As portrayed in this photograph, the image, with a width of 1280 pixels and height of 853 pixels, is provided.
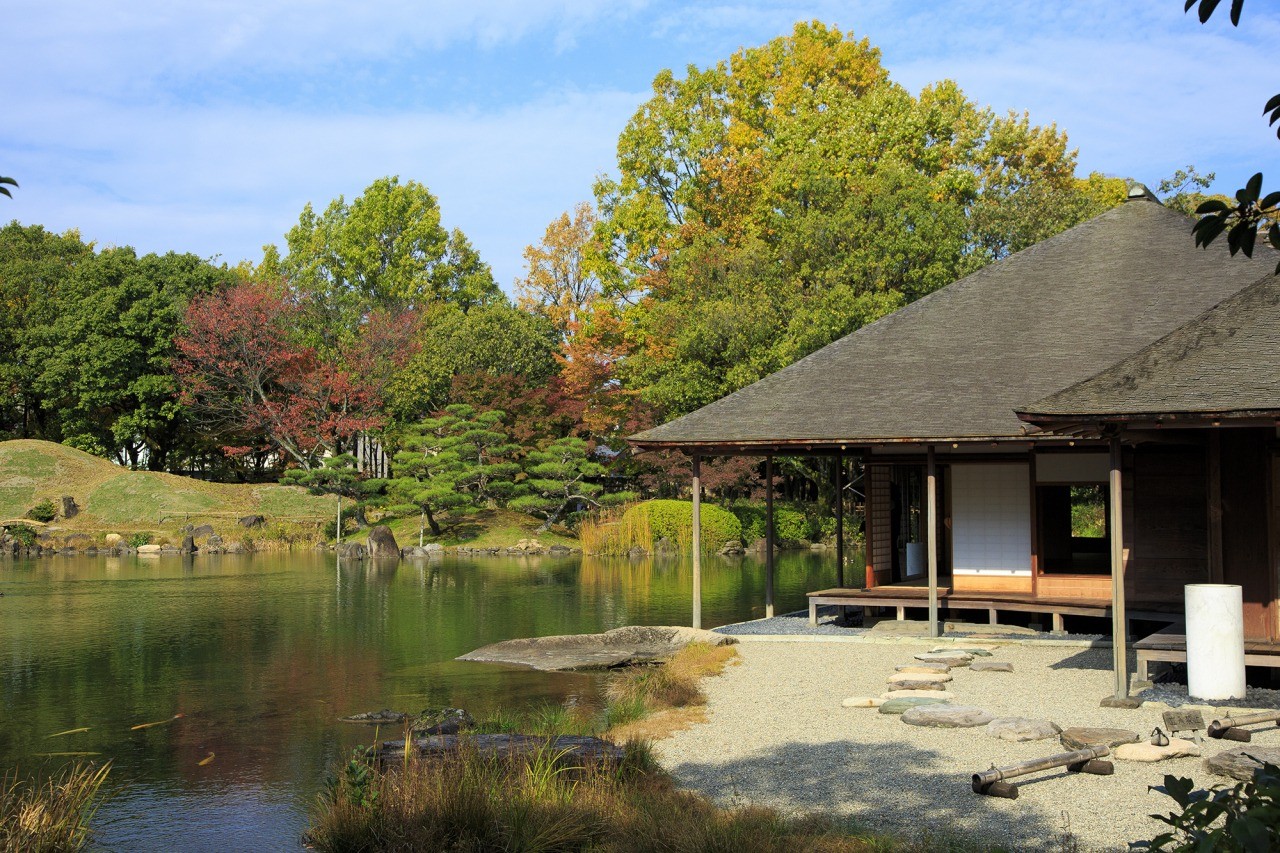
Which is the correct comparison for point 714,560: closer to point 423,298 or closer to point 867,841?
point 423,298

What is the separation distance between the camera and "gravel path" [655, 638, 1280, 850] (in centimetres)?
725

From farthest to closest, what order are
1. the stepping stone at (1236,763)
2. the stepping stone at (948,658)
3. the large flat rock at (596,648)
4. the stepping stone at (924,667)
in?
the large flat rock at (596,648), the stepping stone at (948,658), the stepping stone at (924,667), the stepping stone at (1236,763)

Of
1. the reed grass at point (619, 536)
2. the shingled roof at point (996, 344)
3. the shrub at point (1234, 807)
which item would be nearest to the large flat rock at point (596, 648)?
the shingled roof at point (996, 344)

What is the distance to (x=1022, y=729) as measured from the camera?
9.52 meters

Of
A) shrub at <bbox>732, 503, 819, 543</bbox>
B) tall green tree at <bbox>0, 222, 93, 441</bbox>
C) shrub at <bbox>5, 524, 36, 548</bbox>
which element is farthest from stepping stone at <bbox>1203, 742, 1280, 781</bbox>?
tall green tree at <bbox>0, 222, 93, 441</bbox>

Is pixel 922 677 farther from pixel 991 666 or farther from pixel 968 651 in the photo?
pixel 968 651

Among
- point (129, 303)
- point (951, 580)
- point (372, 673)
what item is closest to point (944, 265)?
point (951, 580)

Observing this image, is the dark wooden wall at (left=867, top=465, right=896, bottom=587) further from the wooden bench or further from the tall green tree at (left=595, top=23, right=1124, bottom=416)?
the tall green tree at (left=595, top=23, right=1124, bottom=416)

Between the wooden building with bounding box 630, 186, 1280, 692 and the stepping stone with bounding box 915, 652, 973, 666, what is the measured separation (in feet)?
5.09

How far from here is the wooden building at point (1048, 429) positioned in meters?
11.6

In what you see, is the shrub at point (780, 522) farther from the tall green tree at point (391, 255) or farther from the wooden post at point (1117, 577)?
the wooden post at point (1117, 577)

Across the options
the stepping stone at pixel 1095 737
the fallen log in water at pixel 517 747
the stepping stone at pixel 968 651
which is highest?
the fallen log in water at pixel 517 747

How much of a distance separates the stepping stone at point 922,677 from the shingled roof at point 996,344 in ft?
11.3

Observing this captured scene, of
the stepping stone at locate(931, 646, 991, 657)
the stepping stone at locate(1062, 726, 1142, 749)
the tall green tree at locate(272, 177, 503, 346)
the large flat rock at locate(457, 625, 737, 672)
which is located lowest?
the large flat rock at locate(457, 625, 737, 672)
